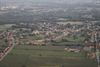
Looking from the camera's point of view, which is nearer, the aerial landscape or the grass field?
the grass field

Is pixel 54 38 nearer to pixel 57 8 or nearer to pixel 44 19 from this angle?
pixel 44 19

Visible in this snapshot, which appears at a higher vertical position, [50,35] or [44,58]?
[50,35]

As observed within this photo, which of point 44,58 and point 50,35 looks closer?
point 44,58

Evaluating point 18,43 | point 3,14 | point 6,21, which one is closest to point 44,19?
point 6,21

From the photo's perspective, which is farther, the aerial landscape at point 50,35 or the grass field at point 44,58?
the aerial landscape at point 50,35

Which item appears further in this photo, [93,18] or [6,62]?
[93,18]
